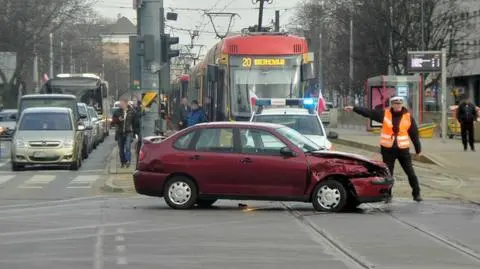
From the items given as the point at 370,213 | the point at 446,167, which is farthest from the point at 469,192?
the point at 446,167

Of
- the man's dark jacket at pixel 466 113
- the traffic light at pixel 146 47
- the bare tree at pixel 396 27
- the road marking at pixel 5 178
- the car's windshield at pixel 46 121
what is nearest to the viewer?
the road marking at pixel 5 178

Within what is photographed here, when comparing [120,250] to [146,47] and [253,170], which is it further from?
[146,47]

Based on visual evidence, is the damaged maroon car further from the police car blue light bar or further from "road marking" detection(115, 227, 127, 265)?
the police car blue light bar

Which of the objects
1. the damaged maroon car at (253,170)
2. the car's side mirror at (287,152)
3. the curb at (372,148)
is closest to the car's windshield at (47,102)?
the curb at (372,148)

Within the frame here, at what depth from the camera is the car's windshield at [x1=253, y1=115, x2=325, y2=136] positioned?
70.8ft

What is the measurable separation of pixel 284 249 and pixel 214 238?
1258 millimetres

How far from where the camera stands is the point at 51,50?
206ft

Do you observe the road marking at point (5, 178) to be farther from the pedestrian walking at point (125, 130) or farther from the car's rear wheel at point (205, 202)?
the car's rear wheel at point (205, 202)

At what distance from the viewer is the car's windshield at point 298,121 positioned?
850 inches

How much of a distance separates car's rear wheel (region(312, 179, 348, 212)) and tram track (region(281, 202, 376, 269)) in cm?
39

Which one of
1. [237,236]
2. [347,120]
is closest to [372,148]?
[237,236]

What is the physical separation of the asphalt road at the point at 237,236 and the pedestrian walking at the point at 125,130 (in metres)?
7.64

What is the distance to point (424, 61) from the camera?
37625mm

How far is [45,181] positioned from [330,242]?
38.8 feet
